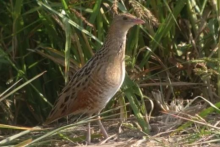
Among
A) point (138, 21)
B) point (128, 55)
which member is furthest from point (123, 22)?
point (128, 55)

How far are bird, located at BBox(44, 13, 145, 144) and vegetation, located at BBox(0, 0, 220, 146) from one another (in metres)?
0.10

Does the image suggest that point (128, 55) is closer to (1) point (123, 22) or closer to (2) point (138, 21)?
(1) point (123, 22)

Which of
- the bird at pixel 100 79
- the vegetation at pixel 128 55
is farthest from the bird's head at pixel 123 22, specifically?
the vegetation at pixel 128 55

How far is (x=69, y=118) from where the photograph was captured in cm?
481

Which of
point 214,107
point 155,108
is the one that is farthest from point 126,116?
point 214,107

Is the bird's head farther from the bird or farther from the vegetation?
the vegetation

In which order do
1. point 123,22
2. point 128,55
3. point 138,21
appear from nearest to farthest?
point 138,21
point 123,22
point 128,55

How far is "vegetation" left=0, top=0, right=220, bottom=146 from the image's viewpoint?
4395 millimetres

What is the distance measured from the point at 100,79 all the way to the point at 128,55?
485 mm

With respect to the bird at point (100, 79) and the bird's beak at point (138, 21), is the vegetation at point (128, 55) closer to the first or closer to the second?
the bird at point (100, 79)

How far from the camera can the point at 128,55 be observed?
4.61 meters

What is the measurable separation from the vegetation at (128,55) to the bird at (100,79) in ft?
0.32

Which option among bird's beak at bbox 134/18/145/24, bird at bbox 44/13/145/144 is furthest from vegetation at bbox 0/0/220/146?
bird's beak at bbox 134/18/145/24

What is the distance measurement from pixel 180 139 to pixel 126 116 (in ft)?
2.44
